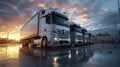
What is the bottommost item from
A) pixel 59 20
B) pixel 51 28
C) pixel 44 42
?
pixel 44 42

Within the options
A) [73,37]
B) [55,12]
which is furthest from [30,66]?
[73,37]

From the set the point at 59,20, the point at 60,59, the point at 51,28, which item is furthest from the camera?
the point at 59,20

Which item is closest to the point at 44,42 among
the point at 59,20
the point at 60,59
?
the point at 59,20

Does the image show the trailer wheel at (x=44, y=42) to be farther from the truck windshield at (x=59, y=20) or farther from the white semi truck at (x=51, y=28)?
the truck windshield at (x=59, y=20)

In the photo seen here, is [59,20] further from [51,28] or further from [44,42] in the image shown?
[44,42]

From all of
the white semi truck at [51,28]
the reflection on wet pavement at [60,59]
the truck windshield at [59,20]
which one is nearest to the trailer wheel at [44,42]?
the white semi truck at [51,28]

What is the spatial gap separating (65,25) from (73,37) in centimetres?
725

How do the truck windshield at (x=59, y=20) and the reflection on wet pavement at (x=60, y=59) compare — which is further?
the truck windshield at (x=59, y=20)

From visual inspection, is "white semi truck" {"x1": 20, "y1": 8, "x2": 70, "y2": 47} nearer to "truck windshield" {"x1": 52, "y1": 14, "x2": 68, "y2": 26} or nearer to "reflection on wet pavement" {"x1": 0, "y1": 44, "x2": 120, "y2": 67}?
"truck windshield" {"x1": 52, "y1": 14, "x2": 68, "y2": 26}

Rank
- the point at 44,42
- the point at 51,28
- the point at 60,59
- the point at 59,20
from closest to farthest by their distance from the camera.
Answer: the point at 60,59 < the point at 51,28 < the point at 59,20 < the point at 44,42

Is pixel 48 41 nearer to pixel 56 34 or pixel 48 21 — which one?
pixel 56 34

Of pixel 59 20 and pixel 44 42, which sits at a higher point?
pixel 59 20

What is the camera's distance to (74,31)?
24.4 meters


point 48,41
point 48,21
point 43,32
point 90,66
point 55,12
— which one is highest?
point 55,12
